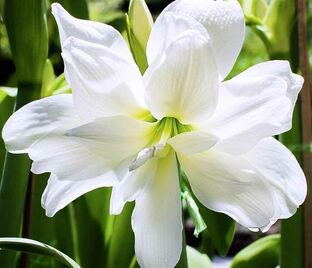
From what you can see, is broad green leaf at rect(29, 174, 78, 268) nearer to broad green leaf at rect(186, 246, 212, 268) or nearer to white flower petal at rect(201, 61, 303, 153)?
broad green leaf at rect(186, 246, 212, 268)

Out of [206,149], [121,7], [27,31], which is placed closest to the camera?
[206,149]

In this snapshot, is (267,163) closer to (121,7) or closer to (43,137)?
(43,137)

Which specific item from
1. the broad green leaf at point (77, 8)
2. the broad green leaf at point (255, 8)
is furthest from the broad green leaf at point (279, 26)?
the broad green leaf at point (77, 8)

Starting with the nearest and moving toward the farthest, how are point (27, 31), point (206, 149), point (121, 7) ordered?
point (206, 149) → point (27, 31) → point (121, 7)

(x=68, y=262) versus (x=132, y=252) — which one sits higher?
(x=68, y=262)

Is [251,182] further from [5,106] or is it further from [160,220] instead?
[5,106]

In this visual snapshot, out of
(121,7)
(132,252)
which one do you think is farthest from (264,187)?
(121,7)

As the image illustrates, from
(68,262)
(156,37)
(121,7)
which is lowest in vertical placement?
(121,7)

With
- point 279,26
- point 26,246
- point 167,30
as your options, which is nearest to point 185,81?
point 167,30

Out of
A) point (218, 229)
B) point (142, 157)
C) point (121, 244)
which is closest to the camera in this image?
point (142, 157)
